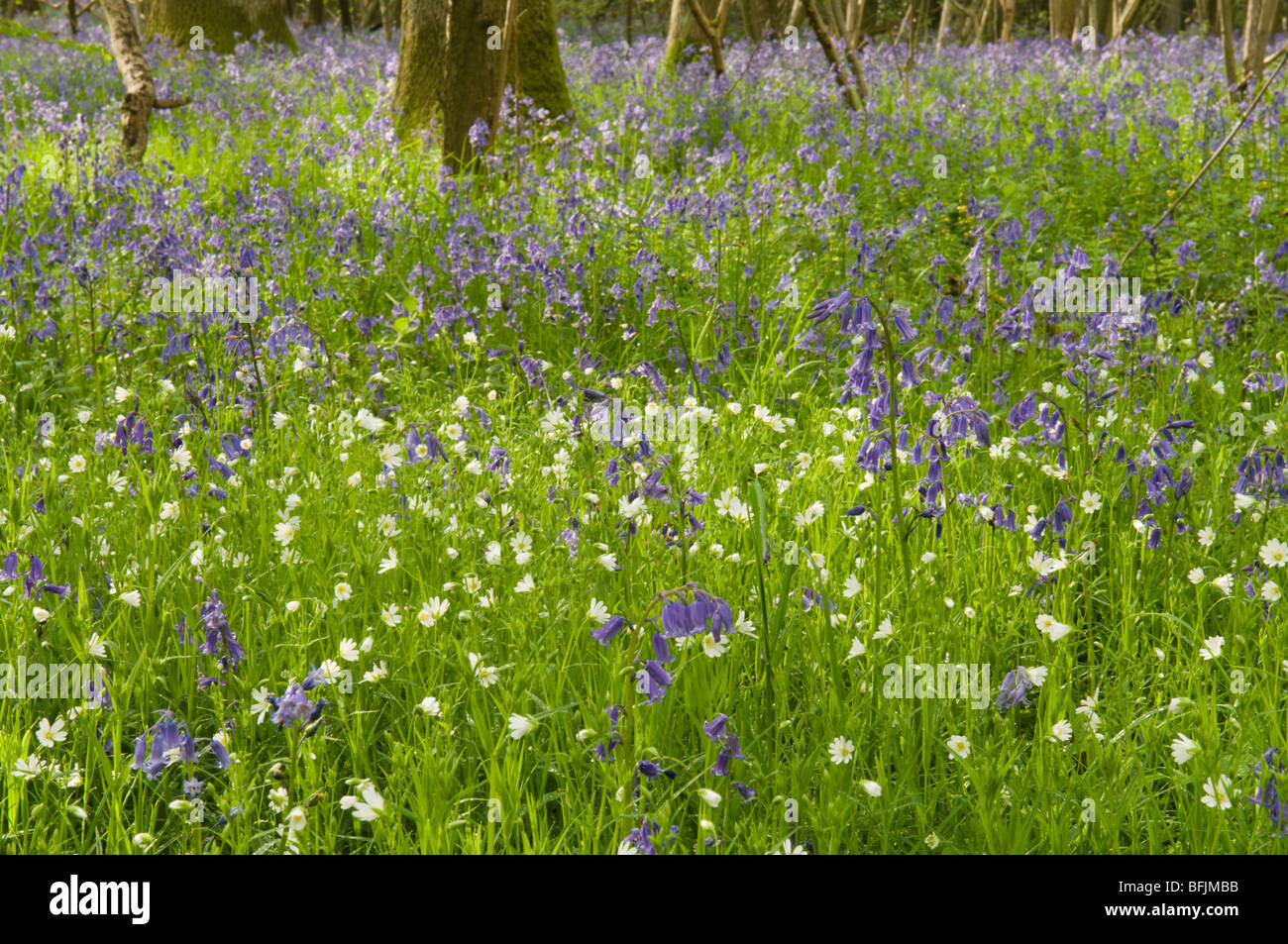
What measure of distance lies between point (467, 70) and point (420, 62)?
0.84m

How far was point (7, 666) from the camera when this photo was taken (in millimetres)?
2457

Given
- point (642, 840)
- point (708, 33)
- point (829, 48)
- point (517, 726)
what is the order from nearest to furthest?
point (642, 840) < point (517, 726) < point (708, 33) < point (829, 48)

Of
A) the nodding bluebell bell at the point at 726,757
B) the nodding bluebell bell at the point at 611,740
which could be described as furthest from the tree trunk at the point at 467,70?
the nodding bluebell bell at the point at 726,757

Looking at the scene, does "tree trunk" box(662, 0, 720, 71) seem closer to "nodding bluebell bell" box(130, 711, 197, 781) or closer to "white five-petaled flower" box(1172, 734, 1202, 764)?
"white five-petaled flower" box(1172, 734, 1202, 764)

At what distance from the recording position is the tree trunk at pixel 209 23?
1385 cm

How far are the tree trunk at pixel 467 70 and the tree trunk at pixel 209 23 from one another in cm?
827

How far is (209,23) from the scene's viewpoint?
46.5 ft

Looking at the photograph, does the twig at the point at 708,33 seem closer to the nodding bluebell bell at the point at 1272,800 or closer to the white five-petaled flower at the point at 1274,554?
the white five-petaled flower at the point at 1274,554

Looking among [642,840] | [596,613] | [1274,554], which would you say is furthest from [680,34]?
[642,840]

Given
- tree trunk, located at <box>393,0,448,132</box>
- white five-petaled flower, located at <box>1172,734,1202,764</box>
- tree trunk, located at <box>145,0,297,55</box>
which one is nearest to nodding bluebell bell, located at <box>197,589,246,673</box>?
white five-petaled flower, located at <box>1172,734,1202,764</box>

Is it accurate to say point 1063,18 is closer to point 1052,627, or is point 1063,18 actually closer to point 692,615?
point 1052,627

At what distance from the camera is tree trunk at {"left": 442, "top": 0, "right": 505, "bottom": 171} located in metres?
6.85

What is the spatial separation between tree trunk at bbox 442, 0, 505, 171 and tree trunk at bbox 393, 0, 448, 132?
1.82ft
